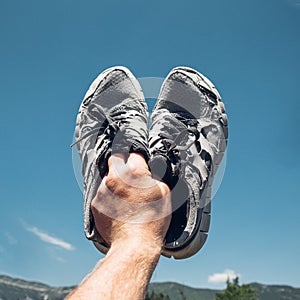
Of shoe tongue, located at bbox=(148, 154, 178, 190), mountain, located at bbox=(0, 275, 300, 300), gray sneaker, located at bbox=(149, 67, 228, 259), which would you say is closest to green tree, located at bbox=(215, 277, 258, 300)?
gray sneaker, located at bbox=(149, 67, 228, 259)

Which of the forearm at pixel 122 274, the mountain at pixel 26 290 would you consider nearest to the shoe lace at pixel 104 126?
the forearm at pixel 122 274

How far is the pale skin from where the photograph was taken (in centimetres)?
119

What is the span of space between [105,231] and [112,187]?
19 centimetres

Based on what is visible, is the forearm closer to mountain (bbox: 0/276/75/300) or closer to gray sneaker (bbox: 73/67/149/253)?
gray sneaker (bbox: 73/67/149/253)

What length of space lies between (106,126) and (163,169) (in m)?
0.53

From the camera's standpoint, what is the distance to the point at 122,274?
125 centimetres

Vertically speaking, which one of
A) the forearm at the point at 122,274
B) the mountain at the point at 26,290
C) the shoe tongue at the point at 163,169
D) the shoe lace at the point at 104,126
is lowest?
the forearm at the point at 122,274

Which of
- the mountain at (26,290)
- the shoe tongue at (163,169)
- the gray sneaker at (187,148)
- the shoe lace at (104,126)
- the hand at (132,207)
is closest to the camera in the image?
the hand at (132,207)

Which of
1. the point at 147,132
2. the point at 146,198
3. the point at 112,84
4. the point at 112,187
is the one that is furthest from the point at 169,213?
the point at 112,84

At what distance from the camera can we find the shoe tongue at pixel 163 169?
6.22ft

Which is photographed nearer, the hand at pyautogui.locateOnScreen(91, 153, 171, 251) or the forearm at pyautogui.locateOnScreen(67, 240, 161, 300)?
the forearm at pyautogui.locateOnScreen(67, 240, 161, 300)

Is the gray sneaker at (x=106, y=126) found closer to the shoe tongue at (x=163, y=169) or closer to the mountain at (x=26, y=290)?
the shoe tongue at (x=163, y=169)

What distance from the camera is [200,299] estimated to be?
3391 inches

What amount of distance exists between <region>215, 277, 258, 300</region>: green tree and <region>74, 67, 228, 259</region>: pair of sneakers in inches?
755
